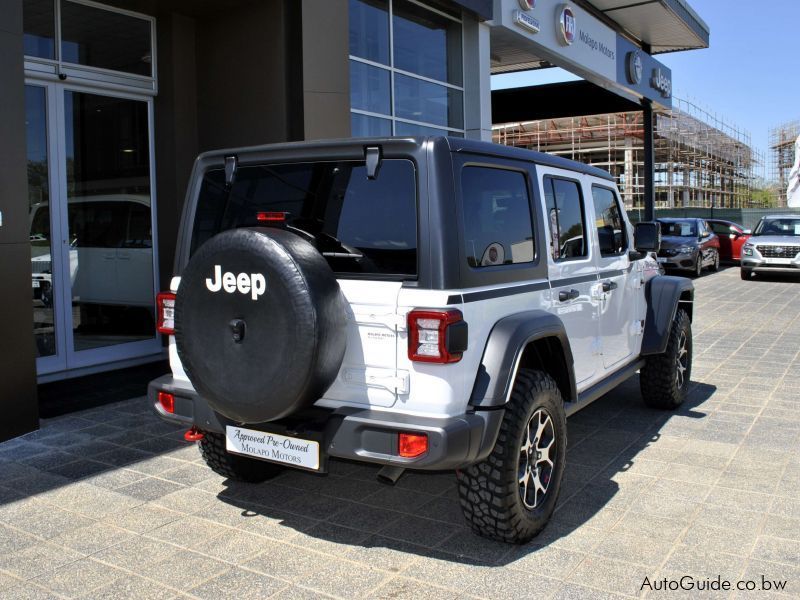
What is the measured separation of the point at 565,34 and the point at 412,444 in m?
12.4

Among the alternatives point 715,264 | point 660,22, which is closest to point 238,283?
point 660,22

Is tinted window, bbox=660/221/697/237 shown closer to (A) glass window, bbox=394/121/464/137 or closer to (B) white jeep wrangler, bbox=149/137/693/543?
(A) glass window, bbox=394/121/464/137

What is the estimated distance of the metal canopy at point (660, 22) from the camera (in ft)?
55.9

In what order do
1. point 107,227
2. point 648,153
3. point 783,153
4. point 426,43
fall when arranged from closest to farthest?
point 107,227 → point 426,43 → point 648,153 → point 783,153

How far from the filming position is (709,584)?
327 cm

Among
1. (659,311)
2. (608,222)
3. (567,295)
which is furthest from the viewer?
(659,311)

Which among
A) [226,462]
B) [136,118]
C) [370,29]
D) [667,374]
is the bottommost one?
[226,462]

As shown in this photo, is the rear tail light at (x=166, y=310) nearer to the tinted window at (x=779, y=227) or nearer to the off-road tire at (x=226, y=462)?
the off-road tire at (x=226, y=462)

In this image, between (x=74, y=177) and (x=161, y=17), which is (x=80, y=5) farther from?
(x=74, y=177)

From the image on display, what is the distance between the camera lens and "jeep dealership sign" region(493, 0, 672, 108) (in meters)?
12.4

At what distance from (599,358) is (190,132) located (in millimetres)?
5619

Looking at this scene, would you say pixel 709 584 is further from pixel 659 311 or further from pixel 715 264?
pixel 715 264

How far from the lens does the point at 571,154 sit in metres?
51.8

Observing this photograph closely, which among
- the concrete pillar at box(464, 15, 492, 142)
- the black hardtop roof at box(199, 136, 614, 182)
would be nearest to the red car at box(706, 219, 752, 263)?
the concrete pillar at box(464, 15, 492, 142)
